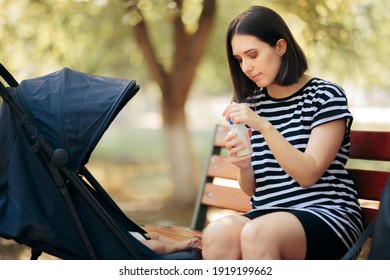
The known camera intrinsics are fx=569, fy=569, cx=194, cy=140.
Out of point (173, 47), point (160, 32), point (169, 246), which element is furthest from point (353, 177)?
point (160, 32)

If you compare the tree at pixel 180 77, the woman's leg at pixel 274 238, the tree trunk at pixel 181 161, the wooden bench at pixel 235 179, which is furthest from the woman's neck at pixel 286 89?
the tree trunk at pixel 181 161

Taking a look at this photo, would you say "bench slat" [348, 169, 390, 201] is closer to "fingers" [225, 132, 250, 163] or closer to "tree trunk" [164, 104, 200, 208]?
"fingers" [225, 132, 250, 163]

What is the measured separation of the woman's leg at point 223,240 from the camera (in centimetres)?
226

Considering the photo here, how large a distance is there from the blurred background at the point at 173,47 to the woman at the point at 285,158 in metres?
2.84

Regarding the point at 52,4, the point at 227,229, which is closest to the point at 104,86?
the point at 227,229

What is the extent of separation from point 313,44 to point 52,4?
2854 mm

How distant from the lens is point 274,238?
6.91ft

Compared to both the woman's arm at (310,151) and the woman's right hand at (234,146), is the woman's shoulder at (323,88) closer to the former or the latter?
the woman's arm at (310,151)

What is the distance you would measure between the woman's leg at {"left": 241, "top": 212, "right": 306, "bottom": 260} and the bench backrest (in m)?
0.67

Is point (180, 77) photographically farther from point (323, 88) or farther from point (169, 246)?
point (323, 88)

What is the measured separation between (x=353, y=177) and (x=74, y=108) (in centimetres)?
141

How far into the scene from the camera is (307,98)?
2479 mm

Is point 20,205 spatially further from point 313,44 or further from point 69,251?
point 313,44

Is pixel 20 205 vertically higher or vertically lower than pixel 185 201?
higher
